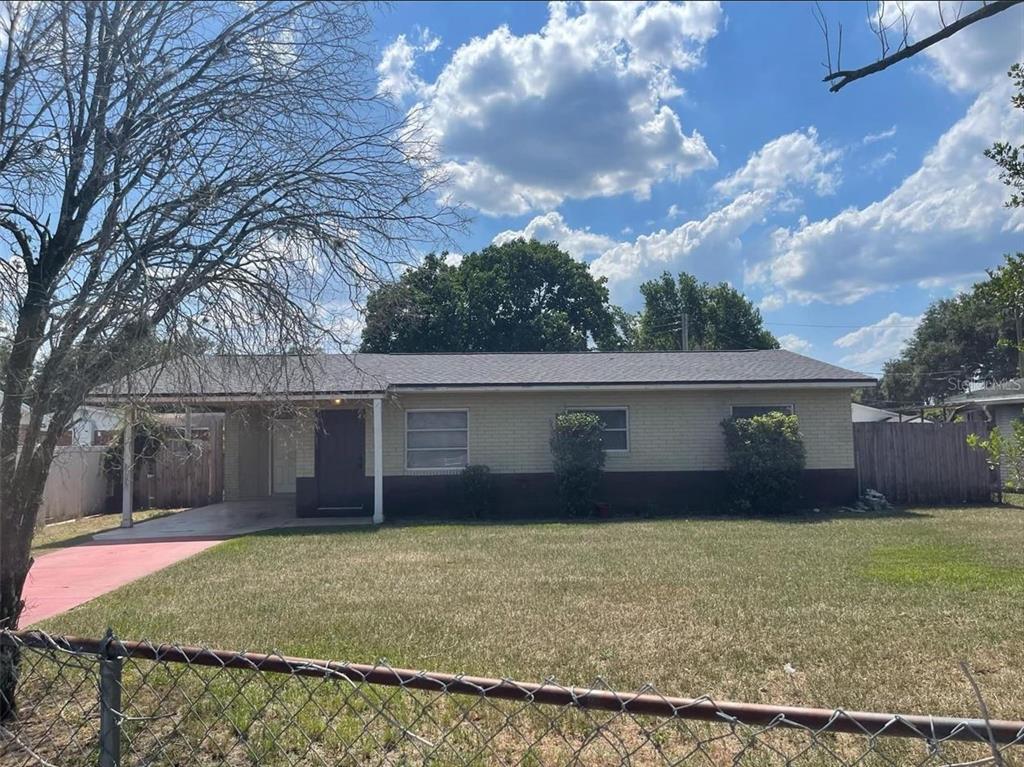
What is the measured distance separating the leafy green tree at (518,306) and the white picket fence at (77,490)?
1773 cm

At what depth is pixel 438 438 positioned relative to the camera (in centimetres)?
1697

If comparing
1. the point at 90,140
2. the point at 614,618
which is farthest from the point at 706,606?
the point at 90,140

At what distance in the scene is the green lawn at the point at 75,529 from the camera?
13492mm

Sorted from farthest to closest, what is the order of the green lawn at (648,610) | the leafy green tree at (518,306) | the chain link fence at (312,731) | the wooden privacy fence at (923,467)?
1. the leafy green tree at (518,306)
2. the wooden privacy fence at (923,467)
3. the green lawn at (648,610)
4. the chain link fence at (312,731)

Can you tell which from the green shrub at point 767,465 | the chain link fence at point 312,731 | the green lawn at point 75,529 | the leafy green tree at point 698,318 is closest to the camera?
the chain link fence at point 312,731

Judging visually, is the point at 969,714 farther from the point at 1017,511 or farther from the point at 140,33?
the point at 1017,511

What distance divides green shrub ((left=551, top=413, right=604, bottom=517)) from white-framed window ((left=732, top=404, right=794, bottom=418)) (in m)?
3.41

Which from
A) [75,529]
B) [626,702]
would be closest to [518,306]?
[75,529]

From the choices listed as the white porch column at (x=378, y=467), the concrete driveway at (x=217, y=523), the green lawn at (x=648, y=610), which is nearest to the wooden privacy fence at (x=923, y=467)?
the green lawn at (x=648, y=610)

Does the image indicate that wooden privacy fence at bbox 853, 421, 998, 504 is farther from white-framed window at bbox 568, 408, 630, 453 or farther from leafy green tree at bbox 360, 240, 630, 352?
leafy green tree at bbox 360, 240, 630, 352

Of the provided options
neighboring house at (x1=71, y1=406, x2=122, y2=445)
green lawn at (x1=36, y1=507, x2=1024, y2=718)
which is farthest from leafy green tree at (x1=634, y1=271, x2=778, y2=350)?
neighboring house at (x1=71, y1=406, x2=122, y2=445)

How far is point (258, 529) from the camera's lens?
14758 millimetres

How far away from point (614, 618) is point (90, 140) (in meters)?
5.47

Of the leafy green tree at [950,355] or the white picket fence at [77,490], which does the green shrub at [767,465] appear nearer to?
the white picket fence at [77,490]
